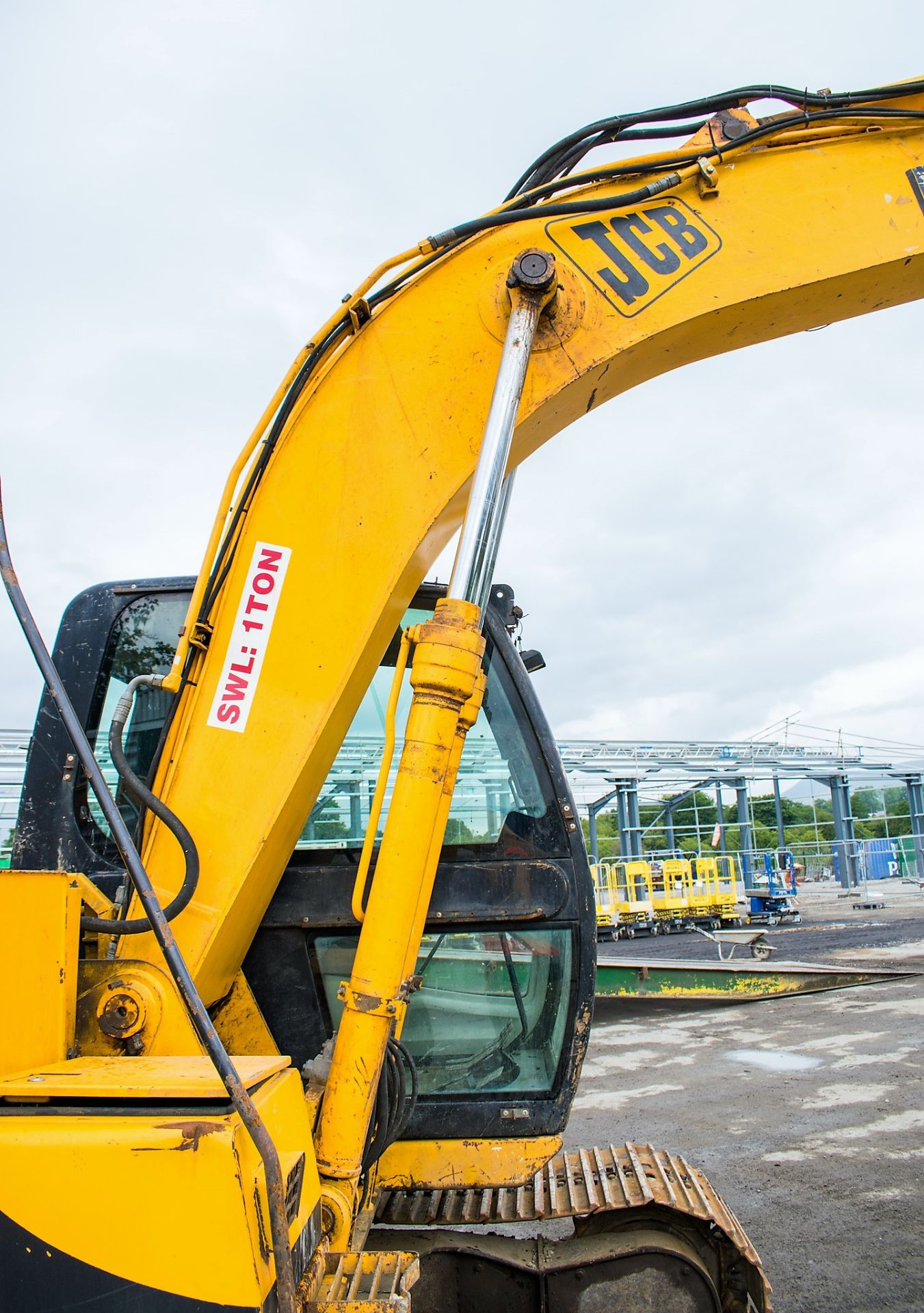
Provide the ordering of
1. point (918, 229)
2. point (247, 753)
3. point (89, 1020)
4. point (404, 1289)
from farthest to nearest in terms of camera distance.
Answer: point (918, 229) < point (247, 753) < point (89, 1020) < point (404, 1289)

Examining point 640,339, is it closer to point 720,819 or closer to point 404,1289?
point 404,1289

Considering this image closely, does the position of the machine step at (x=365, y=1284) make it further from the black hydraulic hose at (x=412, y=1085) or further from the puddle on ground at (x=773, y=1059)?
the puddle on ground at (x=773, y=1059)

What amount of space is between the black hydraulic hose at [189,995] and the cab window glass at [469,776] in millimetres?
1206

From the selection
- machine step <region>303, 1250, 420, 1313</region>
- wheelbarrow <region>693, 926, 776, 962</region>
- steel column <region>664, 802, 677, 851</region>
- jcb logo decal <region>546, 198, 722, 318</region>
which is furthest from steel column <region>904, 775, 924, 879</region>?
machine step <region>303, 1250, 420, 1313</region>

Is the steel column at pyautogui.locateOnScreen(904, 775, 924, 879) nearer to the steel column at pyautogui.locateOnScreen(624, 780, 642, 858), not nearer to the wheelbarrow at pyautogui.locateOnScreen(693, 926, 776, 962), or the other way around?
the steel column at pyautogui.locateOnScreen(624, 780, 642, 858)

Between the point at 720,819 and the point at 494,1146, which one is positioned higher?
the point at 720,819

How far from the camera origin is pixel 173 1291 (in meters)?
1.42

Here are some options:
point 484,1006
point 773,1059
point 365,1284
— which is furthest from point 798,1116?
point 365,1284

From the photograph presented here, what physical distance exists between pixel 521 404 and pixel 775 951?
15.2 meters

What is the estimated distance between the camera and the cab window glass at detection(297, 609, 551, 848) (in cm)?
288

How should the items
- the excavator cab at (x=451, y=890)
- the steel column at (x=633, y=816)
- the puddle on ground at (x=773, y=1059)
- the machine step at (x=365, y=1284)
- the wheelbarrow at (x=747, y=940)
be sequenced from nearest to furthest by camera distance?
1. the machine step at (x=365, y=1284)
2. the excavator cab at (x=451, y=890)
3. the puddle on ground at (x=773, y=1059)
4. the wheelbarrow at (x=747, y=940)
5. the steel column at (x=633, y=816)

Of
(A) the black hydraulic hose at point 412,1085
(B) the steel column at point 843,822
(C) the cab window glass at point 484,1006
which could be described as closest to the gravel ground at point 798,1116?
(C) the cab window glass at point 484,1006

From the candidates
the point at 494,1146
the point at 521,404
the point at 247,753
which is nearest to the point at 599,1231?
the point at 494,1146

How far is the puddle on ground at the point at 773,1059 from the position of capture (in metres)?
7.14
